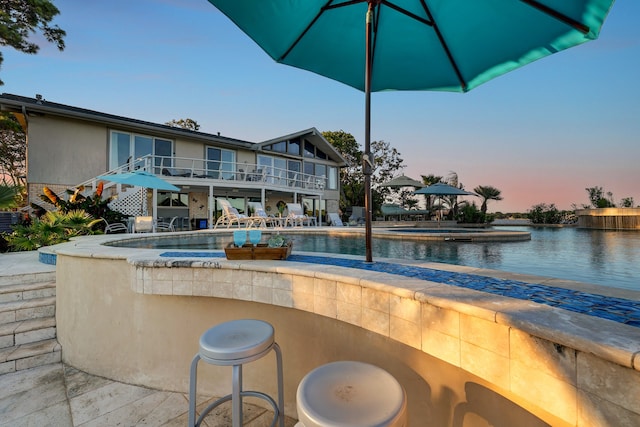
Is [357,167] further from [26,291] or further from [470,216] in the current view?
[26,291]

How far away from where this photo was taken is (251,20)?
3047mm

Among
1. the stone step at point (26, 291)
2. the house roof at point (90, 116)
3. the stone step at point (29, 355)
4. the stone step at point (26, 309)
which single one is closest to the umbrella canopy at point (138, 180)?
the house roof at point (90, 116)

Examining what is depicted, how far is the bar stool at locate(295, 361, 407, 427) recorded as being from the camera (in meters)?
1.00

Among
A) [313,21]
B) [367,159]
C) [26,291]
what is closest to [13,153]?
[26,291]

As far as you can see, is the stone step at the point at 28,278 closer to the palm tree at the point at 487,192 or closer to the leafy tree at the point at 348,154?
the leafy tree at the point at 348,154

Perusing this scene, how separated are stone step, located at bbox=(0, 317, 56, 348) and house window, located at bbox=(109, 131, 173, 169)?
9580mm

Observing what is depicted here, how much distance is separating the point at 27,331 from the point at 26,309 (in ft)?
1.11

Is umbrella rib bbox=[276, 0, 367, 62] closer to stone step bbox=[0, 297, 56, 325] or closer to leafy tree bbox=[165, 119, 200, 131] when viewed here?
stone step bbox=[0, 297, 56, 325]

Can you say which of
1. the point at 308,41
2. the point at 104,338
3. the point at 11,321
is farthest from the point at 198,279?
the point at 11,321

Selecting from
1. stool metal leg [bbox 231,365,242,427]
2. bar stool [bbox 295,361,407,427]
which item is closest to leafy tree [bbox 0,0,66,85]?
stool metal leg [bbox 231,365,242,427]

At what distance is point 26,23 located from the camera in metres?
11.1

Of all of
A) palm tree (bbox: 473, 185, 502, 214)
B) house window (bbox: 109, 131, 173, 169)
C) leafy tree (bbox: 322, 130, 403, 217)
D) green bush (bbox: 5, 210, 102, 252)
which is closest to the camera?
green bush (bbox: 5, 210, 102, 252)

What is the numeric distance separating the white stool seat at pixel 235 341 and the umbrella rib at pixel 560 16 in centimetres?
340

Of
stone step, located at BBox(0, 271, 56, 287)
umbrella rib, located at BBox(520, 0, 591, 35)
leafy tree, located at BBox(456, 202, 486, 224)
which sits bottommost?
stone step, located at BBox(0, 271, 56, 287)
